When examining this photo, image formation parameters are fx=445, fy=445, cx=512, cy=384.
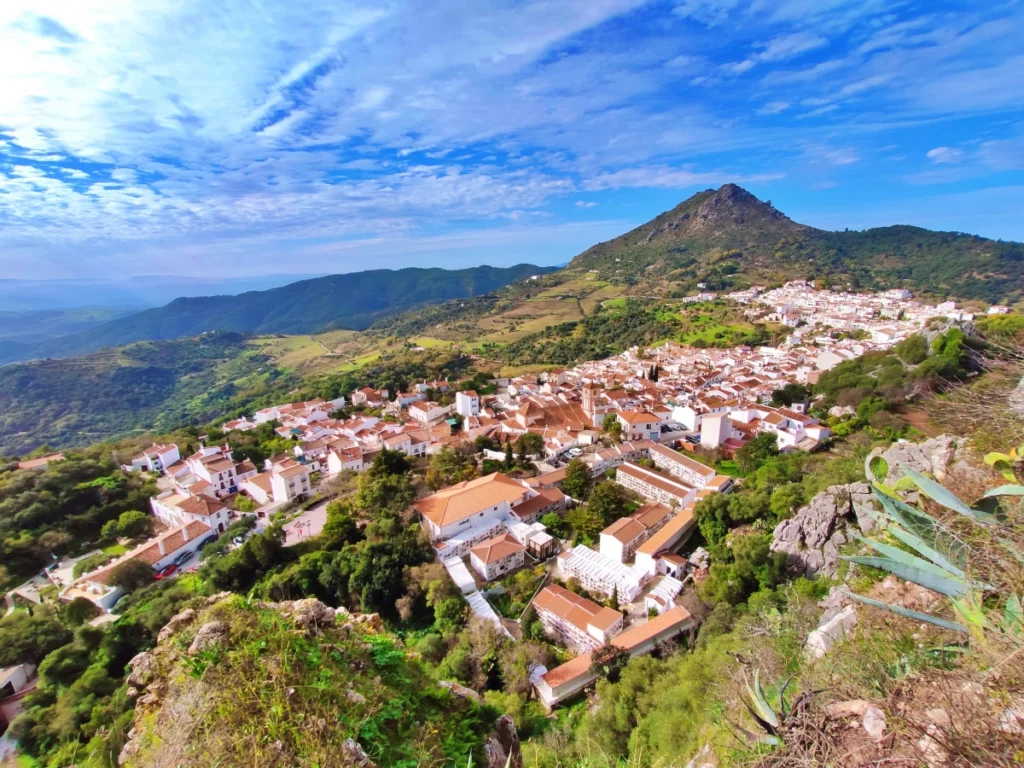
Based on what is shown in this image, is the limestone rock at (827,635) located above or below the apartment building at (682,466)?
above

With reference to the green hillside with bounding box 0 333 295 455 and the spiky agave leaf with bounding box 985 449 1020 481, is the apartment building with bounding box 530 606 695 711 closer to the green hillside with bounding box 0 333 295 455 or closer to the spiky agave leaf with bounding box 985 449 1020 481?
the spiky agave leaf with bounding box 985 449 1020 481

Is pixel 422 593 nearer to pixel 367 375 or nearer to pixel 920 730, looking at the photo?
pixel 920 730

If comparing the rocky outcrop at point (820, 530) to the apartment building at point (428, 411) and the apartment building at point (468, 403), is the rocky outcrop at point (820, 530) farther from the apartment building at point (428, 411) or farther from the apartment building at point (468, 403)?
the apartment building at point (428, 411)

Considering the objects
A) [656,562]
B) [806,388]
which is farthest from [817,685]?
[806,388]

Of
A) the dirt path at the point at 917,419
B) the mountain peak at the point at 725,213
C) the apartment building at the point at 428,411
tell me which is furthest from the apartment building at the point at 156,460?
the mountain peak at the point at 725,213

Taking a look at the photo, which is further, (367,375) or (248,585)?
(367,375)

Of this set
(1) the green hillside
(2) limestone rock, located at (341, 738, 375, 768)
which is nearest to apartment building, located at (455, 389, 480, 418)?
(2) limestone rock, located at (341, 738, 375, 768)

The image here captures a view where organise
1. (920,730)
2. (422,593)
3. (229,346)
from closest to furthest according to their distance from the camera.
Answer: (920,730) → (422,593) → (229,346)
